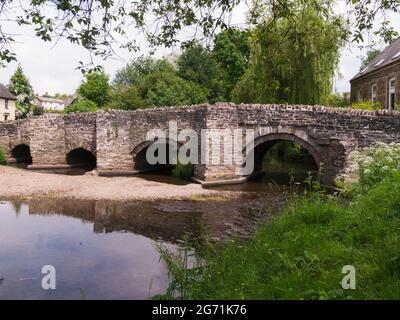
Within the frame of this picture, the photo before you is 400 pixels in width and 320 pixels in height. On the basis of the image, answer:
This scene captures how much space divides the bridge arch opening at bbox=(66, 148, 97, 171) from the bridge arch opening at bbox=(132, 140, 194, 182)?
337 centimetres

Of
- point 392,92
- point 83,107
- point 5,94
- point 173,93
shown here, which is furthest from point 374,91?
point 5,94

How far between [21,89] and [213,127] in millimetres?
31993

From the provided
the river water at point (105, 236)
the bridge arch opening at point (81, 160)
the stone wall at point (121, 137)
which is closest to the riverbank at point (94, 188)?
the river water at point (105, 236)

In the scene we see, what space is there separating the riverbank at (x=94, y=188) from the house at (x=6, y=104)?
905 inches

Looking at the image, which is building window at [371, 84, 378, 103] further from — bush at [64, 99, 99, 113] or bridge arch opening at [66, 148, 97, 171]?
bush at [64, 99, 99, 113]

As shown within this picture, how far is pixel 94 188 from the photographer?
12.9m

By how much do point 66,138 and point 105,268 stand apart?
46.7ft

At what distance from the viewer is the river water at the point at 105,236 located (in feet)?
17.0

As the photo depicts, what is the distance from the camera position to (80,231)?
8109mm

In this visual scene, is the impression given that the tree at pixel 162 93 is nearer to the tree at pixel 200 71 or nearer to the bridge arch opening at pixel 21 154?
the tree at pixel 200 71

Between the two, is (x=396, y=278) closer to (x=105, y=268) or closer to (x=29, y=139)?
(x=105, y=268)

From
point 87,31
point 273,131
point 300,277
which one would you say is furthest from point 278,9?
point 273,131

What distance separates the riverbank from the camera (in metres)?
11.6

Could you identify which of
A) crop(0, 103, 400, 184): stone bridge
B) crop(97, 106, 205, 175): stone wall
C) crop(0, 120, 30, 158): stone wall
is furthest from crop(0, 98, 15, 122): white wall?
crop(97, 106, 205, 175): stone wall
